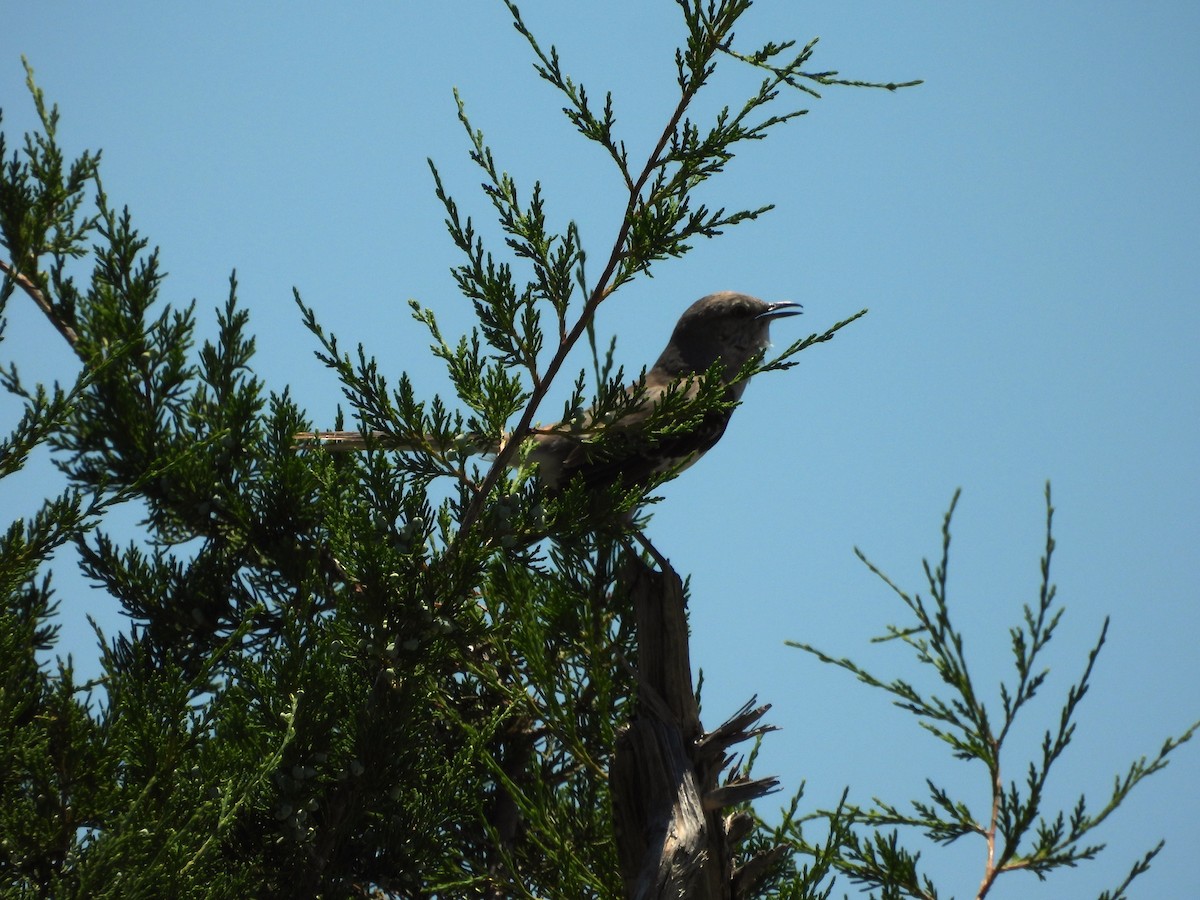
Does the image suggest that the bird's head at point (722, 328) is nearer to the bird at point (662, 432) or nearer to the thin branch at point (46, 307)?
the bird at point (662, 432)

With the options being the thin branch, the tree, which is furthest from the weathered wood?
the thin branch

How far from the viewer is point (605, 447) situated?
4.12 meters

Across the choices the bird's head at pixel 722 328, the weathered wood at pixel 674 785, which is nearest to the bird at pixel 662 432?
the bird's head at pixel 722 328

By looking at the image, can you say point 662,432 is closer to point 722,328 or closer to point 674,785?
point 674,785

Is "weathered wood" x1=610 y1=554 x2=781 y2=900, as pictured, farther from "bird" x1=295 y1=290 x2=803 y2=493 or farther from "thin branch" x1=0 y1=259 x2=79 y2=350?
"thin branch" x1=0 y1=259 x2=79 y2=350

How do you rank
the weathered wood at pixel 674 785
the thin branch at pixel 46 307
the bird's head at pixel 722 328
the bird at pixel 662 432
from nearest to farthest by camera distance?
the weathered wood at pixel 674 785, the bird at pixel 662 432, the thin branch at pixel 46 307, the bird's head at pixel 722 328

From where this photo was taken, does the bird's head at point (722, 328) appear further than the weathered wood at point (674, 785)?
Yes

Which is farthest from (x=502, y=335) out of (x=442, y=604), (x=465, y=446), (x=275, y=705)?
(x=275, y=705)

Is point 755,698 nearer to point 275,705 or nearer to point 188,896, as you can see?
point 275,705

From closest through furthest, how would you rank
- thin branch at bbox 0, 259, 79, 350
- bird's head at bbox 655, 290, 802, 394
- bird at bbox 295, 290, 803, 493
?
bird at bbox 295, 290, 803, 493, thin branch at bbox 0, 259, 79, 350, bird's head at bbox 655, 290, 802, 394

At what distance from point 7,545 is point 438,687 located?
1.75 metres

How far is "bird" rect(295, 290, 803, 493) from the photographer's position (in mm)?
4055

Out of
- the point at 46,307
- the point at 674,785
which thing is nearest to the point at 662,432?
the point at 674,785

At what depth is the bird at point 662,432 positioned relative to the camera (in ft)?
13.3
